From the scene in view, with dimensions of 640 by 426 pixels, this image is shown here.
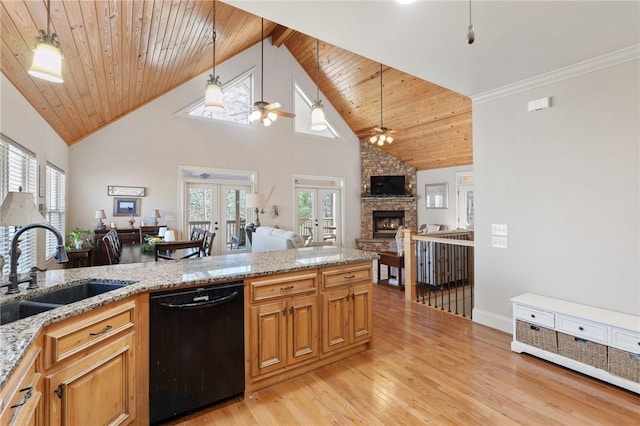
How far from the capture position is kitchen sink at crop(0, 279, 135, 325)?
1.52 meters

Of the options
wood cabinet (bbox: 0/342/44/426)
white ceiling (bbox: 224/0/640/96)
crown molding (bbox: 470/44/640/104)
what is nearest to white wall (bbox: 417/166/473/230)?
crown molding (bbox: 470/44/640/104)

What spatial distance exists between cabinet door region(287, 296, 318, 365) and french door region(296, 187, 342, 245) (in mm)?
5949

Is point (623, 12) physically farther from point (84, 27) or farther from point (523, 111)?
point (84, 27)

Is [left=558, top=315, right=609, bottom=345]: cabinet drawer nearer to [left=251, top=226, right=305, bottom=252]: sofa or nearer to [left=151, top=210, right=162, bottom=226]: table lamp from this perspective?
[left=251, top=226, right=305, bottom=252]: sofa

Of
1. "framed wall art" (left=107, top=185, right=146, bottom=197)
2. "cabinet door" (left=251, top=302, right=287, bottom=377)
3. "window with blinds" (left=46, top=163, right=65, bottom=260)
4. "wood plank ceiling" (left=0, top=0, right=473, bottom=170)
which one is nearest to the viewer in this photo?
"cabinet door" (left=251, top=302, right=287, bottom=377)

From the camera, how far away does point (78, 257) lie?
15.8ft

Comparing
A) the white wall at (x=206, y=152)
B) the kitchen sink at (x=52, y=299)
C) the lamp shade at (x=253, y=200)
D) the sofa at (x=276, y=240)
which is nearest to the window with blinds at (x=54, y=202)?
the white wall at (x=206, y=152)

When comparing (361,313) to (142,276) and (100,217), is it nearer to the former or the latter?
(142,276)

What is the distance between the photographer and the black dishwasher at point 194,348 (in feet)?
6.03

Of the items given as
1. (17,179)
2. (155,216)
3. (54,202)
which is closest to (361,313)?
(17,179)

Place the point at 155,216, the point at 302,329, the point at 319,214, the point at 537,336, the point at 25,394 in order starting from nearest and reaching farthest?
the point at 25,394
the point at 302,329
the point at 537,336
the point at 155,216
the point at 319,214

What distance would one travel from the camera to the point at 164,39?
3.85m

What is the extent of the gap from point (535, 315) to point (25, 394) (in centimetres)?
347

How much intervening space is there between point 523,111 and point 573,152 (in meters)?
0.66
